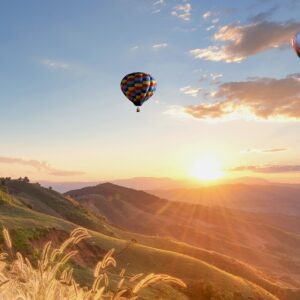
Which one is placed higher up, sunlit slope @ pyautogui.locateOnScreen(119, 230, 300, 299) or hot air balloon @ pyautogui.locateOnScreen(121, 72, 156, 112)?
hot air balloon @ pyautogui.locateOnScreen(121, 72, 156, 112)

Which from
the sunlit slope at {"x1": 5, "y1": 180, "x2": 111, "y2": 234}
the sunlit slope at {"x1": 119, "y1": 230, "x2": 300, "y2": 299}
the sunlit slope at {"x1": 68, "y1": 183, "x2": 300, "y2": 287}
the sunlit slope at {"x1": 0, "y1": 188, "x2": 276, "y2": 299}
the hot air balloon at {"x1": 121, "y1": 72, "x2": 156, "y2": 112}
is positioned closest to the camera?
the sunlit slope at {"x1": 0, "y1": 188, "x2": 276, "y2": 299}

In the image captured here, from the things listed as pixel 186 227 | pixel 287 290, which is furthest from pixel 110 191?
pixel 287 290

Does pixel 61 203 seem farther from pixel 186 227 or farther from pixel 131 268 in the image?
pixel 186 227

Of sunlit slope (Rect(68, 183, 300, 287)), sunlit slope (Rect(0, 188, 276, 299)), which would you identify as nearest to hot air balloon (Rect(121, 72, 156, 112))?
sunlit slope (Rect(0, 188, 276, 299))

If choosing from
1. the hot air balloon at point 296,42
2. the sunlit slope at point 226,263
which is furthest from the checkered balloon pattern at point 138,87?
the hot air balloon at point 296,42

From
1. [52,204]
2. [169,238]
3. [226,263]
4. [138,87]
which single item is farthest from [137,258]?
[52,204]

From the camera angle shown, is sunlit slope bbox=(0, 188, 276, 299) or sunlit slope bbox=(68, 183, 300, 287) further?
sunlit slope bbox=(68, 183, 300, 287)

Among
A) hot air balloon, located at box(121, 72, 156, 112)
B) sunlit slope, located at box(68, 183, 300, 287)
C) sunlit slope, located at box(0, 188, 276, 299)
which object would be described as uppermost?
hot air balloon, located at box(121, 72, 156, 112)

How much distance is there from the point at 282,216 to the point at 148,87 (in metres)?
146

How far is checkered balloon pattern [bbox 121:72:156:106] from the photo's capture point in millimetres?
55125

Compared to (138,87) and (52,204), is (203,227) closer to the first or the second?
(52,204)

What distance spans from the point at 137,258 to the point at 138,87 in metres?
22.5

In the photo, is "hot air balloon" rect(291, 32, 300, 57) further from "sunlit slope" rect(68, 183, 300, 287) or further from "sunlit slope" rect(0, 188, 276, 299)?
"sunlit slope" rect(68, 183, 300, 287)

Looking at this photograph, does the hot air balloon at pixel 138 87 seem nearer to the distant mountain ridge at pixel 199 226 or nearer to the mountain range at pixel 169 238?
the mountain range at pixel 169 238
